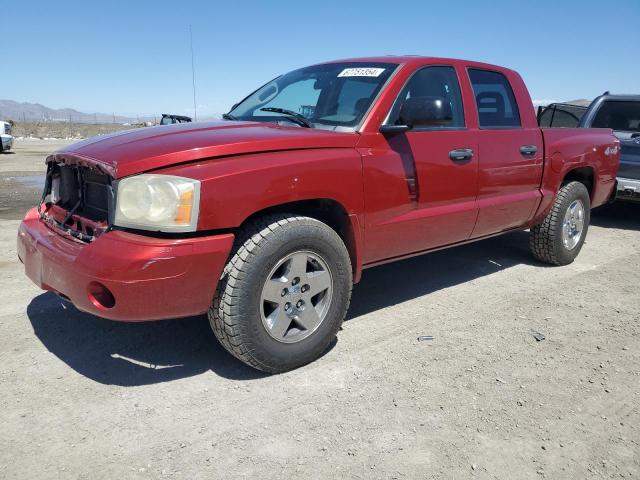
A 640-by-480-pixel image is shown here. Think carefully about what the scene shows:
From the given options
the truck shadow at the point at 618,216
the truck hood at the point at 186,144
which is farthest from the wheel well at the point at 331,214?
the truck shadow at the point at 618,216

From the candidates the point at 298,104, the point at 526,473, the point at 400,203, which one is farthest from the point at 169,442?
the point at 298,104

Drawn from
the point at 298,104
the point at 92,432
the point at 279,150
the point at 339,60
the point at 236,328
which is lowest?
the point at 92,432

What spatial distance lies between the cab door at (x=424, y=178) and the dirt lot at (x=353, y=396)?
1.95 ft

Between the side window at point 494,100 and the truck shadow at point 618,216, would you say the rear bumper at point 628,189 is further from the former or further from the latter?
the side window at point 494,100

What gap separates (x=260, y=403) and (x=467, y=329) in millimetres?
1609

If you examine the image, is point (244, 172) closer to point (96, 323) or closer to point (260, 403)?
Answer: point (260, 403)

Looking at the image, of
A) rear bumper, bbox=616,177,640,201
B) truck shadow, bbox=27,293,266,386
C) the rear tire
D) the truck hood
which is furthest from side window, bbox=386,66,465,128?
rear bumper, bbox=616,177,640,201

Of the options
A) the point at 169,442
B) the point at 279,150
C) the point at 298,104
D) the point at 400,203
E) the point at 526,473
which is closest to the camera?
the point at 526,473

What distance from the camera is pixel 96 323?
3557mm

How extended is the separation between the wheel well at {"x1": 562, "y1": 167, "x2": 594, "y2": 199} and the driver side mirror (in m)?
2.48

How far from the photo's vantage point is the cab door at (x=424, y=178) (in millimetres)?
3318

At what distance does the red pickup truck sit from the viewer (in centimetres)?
255

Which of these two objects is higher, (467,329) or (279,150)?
(279,150)

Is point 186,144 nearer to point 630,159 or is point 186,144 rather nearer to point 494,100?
point 494,100
